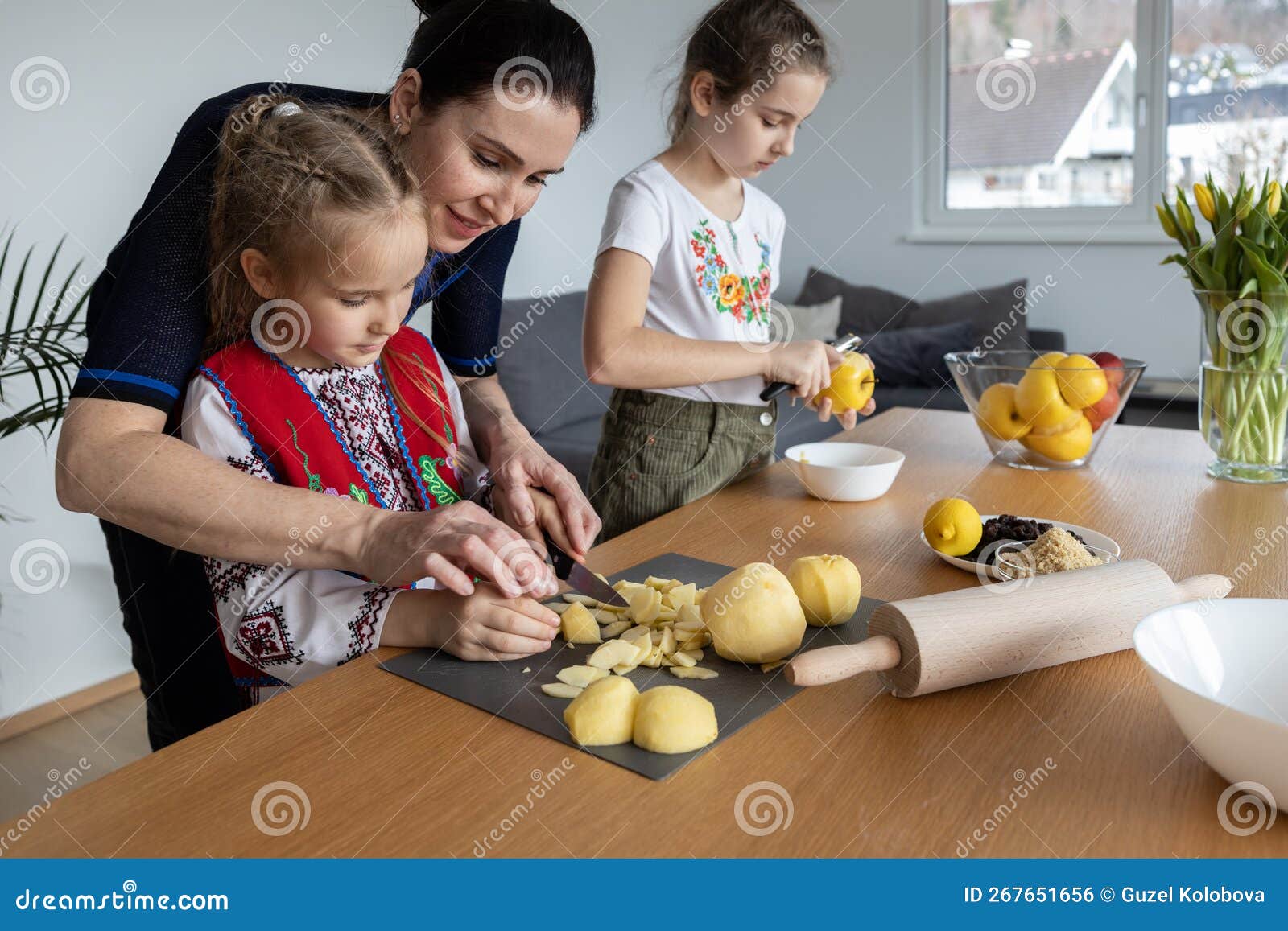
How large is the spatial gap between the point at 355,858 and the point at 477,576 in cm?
39

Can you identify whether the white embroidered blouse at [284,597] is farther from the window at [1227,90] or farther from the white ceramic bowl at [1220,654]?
the window at [1227,90]

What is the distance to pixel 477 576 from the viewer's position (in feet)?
Answer: 3.29

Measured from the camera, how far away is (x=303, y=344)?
3.53 ft

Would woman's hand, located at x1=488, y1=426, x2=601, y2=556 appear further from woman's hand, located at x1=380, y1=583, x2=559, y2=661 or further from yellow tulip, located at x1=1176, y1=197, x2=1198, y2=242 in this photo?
yellow tulip, located at x1=1176, y1=197, x2=1198, y2=242

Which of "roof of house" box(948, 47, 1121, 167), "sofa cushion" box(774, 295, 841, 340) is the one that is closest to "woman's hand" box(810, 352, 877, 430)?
"sofa cushion" box(774, 295, 841, 340)

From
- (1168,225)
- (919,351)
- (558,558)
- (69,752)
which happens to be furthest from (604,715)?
(919,351)

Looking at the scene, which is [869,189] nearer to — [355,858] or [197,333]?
[197,333]

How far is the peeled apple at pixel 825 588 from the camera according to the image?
37.8 inches
